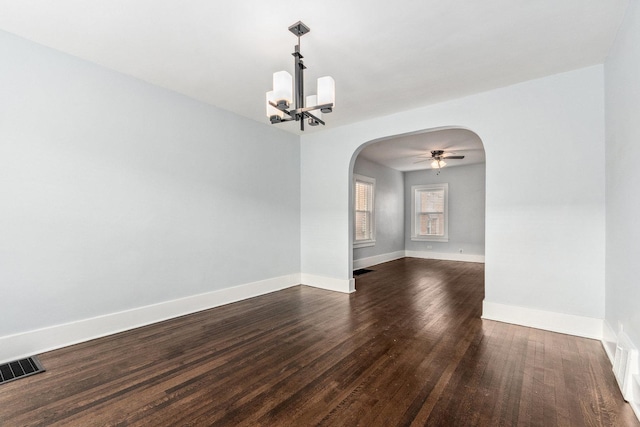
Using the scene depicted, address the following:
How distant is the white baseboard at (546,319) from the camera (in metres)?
3.02

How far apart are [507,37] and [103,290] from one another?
4.55 meters

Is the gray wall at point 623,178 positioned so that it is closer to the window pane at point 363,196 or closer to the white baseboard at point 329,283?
the white baseboard at point 329,283

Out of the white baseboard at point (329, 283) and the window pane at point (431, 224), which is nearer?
the white baseboard at point (329, 283)

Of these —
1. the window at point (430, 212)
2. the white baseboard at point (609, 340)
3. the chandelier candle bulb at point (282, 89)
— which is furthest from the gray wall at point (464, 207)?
the chandelier candle bulb at point (282, 89)

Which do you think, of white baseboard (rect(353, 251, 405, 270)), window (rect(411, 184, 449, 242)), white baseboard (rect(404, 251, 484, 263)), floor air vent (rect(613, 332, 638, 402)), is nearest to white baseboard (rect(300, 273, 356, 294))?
white baseboard (rect(353, 251, 405, 270))

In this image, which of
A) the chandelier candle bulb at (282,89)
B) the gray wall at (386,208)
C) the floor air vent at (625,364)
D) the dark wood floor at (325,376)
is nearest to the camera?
the dark wood floor at (325,376)

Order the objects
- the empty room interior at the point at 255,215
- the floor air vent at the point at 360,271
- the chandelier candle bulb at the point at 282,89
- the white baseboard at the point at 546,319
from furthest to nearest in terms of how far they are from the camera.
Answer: the floor air vent at the point at 360,271 < the white baseboard at the point at 546,319 < the chandelier candle bulb at the point at 282,89 < the empty room interior at the point at 255,215

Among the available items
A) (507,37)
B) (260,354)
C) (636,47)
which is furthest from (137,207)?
(636,47)

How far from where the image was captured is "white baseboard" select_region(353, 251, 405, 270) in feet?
23.3

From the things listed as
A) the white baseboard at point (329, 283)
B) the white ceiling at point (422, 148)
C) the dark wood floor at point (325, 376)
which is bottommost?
the dark wood floor at point (325, 376)

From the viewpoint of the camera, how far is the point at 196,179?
3904 millimetres

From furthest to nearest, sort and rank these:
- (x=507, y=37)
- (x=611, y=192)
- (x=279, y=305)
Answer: (x=279, y=305) < (x=611, y=192) < (x=507, y=37)

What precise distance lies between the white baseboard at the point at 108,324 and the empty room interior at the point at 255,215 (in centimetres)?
2

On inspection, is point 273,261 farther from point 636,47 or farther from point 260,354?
point 636,47
